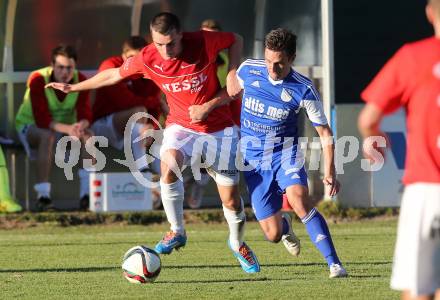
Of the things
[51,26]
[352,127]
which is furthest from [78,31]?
[352,127]

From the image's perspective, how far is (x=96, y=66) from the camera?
1677 centimetres

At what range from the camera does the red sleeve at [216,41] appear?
10203 mm

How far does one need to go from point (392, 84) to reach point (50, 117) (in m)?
10.2

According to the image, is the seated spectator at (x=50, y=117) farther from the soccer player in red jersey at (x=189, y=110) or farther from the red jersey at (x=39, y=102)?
the soccer player in red jersey at (x=189, y=110)

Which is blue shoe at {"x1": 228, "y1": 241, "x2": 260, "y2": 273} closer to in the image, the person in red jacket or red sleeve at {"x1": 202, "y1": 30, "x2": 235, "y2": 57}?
red sleeve at {"x1": 202, "y1": 30, "x2": 235, "y2": 57}

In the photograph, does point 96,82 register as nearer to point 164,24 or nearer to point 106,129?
point 164,24

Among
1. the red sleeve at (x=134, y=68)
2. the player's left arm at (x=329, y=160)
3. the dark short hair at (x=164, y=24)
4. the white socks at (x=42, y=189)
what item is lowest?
the white socks at (x=42, y=189)

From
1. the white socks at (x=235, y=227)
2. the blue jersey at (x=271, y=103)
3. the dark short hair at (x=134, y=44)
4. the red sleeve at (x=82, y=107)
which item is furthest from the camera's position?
the red sleeve at (x=82, y=107)

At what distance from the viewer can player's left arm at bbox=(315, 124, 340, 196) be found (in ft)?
29.9

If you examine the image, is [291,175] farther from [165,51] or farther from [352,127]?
[352,127]

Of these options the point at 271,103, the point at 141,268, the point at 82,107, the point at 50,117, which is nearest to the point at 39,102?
the point at 50,117

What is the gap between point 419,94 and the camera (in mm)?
5621

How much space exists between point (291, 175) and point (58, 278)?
202cm

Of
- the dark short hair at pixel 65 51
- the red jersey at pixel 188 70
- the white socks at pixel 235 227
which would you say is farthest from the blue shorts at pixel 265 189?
the dark short hair at pixel 65 51
